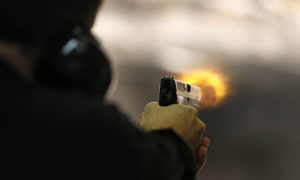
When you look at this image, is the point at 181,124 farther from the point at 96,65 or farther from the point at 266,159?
the point at 266,159

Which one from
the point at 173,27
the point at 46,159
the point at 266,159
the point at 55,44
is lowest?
the point at 266,159

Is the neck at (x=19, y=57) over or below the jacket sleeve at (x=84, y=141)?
Answer: over

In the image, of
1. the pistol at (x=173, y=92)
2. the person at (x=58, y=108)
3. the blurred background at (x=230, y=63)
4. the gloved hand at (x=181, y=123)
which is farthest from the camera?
the blurred background at (x=230, y=63)

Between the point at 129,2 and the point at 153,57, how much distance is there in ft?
0.67

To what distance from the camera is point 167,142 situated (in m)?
0.43

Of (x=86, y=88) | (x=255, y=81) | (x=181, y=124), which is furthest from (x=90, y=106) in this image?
(x=255, y=81)

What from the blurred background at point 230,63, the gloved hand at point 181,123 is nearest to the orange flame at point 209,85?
the blurred background at point 230,63

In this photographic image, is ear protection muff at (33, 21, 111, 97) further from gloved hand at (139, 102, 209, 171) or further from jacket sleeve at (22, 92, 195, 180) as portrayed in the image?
gloved hand at (139, 102, 209, 171)

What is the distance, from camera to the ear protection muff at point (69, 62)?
352 millimetres

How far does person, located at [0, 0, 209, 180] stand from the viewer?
1.12 ft

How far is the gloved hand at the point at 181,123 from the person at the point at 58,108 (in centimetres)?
16

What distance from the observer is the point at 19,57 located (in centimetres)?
37

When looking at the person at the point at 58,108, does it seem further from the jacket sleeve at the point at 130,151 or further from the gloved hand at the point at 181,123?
the gloved hand at the point at 181,123

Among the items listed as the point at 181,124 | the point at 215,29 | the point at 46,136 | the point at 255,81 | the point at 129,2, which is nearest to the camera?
the point at 46,136
